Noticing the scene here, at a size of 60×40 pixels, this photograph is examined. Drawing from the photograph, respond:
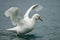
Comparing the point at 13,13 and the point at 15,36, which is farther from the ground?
the point at 13,13

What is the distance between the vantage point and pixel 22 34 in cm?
800

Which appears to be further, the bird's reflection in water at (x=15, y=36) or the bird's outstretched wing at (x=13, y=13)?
the bird's reflection in water at (x=15, y=36)

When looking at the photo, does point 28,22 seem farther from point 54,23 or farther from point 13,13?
point 54,23

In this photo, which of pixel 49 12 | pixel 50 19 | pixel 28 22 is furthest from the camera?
pixel 49 12

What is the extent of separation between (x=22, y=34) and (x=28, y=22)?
374mm

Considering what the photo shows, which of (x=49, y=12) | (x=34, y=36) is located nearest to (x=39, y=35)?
(x=34, y=36)

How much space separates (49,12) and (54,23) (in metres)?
2.31

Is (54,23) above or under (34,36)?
above

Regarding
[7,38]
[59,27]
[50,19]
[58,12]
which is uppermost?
[58,12]

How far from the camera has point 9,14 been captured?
7.36 m

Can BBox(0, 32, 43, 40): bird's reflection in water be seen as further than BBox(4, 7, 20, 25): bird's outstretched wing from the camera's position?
Yes

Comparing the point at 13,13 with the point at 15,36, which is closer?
the point at 13,13

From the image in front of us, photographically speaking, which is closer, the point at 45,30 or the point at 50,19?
the point at 45,30

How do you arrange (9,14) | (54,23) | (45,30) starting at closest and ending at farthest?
(9,14) < (45,30) < (54,23)
